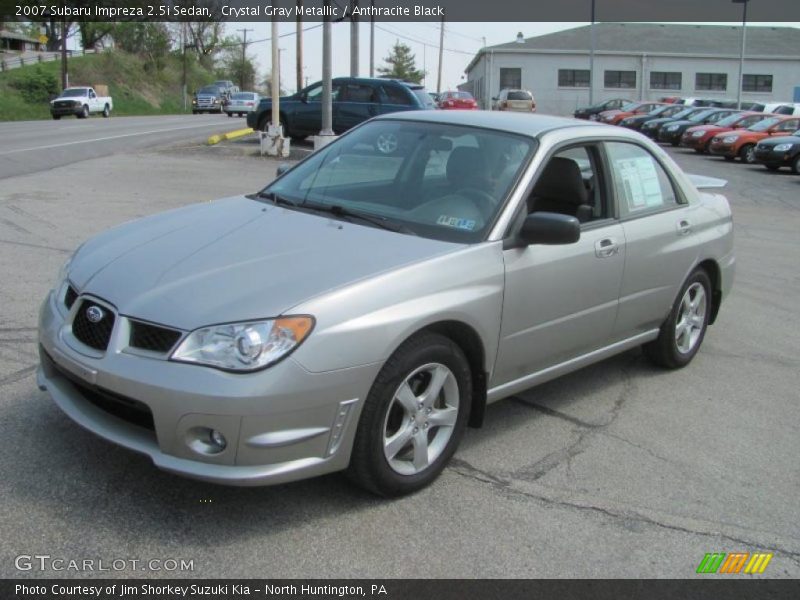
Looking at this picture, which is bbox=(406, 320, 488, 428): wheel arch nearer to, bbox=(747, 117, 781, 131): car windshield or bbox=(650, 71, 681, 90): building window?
bbox=(747, 117, 781, 131): car windshield

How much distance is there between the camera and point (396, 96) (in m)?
20.0

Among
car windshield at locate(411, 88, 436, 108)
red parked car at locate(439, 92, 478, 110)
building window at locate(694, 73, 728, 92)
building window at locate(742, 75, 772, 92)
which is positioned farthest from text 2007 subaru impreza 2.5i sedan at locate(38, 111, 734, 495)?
building window at locate(742, 75, 772, 92)

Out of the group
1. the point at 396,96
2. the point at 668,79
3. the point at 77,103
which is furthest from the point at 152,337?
the point at 668,79

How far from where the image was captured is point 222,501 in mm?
3584

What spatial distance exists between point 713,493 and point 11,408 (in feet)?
11.5

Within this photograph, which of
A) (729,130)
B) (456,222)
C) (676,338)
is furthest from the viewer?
(729,130)

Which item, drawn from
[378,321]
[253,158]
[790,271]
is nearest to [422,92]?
[253,158]

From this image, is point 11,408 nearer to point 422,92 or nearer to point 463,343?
point 463,343

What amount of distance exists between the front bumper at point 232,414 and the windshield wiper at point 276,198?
1.51 meters

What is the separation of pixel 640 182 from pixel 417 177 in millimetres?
1604

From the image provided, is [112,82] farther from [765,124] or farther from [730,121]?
[765,124]

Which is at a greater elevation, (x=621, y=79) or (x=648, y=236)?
(x=621, y=79)

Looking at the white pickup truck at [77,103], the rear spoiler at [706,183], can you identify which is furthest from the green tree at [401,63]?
the rear spoiler at [706,183]

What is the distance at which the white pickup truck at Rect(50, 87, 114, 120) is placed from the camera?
4397cm
